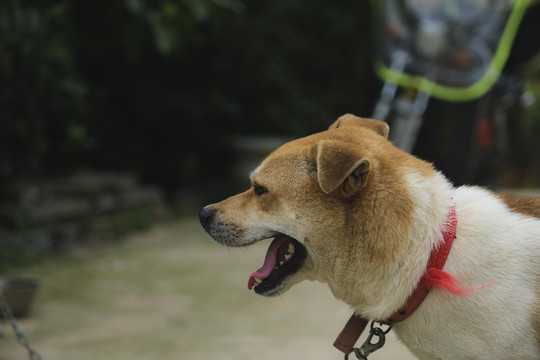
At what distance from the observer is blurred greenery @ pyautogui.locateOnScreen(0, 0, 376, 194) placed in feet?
19.5

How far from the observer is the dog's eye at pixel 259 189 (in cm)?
273

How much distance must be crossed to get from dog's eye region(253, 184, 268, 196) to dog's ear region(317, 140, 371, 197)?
367 millimetres

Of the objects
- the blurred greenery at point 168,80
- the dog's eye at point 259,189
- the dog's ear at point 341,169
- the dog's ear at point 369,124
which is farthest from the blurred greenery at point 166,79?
the dog's ear at point 341,169

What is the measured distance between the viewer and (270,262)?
107 inches

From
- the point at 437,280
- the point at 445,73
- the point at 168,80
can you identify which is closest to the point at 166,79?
the point at 168,80

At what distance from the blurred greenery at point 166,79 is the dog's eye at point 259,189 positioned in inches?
136

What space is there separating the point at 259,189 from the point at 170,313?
246 centimetres

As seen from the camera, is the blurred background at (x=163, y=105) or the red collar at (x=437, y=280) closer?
the red collar at (x=437, y=280)

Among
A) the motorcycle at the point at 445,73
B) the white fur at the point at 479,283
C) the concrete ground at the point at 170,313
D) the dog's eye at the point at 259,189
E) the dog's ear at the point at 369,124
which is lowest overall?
the concrete ground at the point at 170,313

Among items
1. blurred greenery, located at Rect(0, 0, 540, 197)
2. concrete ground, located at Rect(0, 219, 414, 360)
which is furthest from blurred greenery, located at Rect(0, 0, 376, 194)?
concrete ground, located at Rect(0, 219, 414, 360)

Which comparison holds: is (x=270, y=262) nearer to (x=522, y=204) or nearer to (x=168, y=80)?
(x=522, y=204)

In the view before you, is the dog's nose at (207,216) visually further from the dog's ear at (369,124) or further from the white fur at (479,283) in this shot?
the white fur at (479,283)

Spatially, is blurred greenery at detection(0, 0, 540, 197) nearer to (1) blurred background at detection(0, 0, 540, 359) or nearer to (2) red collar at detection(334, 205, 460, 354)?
(1) blurred background at detection(0, 0, 540, 359)

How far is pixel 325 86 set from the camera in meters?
12.3
